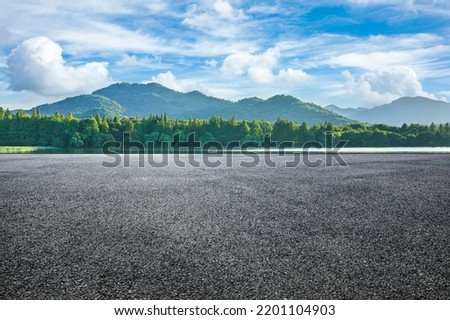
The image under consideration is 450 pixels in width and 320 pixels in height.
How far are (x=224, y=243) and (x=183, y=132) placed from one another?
9429 centimetres

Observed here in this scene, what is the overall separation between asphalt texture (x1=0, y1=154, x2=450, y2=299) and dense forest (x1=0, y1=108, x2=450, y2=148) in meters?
79.2

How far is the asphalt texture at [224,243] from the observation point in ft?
20.7

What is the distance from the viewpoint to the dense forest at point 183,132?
296 ft

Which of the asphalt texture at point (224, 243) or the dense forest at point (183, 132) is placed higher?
the dense forest at point (183, 132)

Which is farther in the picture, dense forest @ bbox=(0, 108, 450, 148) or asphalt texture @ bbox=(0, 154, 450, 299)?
dense forest @ bbox=(0, 108, 450, 148)

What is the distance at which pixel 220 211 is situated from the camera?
41.4 feet

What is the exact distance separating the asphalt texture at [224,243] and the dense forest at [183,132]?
7920 cm

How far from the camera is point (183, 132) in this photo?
102m

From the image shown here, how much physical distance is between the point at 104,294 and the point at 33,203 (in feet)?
30.6

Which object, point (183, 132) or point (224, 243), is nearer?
point (224, 243)

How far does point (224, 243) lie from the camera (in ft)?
29.1

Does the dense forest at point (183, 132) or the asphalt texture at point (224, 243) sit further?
the dense forest at point (183, 132)

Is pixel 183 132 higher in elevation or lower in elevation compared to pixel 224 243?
higher

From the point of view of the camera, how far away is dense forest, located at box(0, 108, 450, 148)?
296 feet
